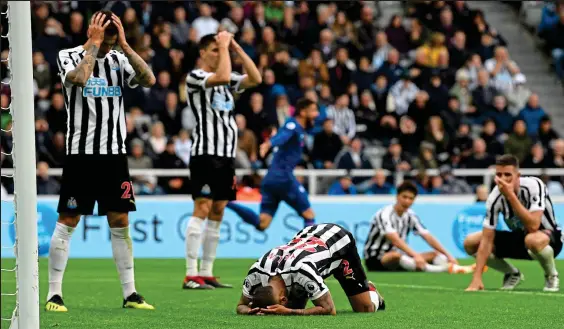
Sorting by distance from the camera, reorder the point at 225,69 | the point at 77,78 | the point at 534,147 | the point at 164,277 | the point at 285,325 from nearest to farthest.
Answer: the point at 285,325, the point at 77,78, the point at 225,69, the point at 164,277, the point at 534,147

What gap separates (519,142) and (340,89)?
3.31 m

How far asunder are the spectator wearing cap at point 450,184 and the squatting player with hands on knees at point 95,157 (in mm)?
11039

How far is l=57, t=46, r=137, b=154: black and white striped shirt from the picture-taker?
8586 mm

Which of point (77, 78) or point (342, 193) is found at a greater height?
point (77, 78)

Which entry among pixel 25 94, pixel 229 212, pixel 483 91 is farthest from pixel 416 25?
pixel 25 94

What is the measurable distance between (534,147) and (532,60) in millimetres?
5565

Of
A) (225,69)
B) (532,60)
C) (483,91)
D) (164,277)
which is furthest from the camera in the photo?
(532,60)

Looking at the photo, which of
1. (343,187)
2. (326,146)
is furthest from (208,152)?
(326,146)

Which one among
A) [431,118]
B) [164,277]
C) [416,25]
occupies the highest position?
[416,25]

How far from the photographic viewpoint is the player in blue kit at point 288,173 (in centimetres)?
1363

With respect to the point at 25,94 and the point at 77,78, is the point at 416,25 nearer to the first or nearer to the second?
the point at 77,78

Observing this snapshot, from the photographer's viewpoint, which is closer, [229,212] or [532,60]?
[229,212]

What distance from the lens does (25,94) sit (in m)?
6.00

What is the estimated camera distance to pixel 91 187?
8594 mm
